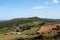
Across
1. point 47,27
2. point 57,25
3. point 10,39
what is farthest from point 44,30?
point 10,39

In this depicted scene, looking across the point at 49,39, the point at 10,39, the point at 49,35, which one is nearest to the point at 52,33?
the point at 49,35

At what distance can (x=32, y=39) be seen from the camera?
110 feet

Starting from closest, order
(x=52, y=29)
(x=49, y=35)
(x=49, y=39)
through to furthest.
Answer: (x=49, y=39)
(x=49, y=35)
(x=52, y=29)

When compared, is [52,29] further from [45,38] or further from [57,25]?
[45,38]

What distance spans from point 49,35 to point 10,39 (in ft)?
28.6

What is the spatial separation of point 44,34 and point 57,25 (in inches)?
248

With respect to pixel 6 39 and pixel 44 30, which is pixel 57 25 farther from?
pixel 6 39

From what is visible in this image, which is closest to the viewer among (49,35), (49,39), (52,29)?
(49,39)

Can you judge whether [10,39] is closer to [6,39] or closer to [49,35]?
[6,39]

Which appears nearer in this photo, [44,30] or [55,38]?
[55,38]

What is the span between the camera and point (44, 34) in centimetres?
3578

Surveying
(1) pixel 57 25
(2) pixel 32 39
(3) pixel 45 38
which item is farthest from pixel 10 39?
(1) pixel 57 25

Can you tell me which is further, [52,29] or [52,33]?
[52,29]

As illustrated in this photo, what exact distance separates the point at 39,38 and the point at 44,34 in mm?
2253
